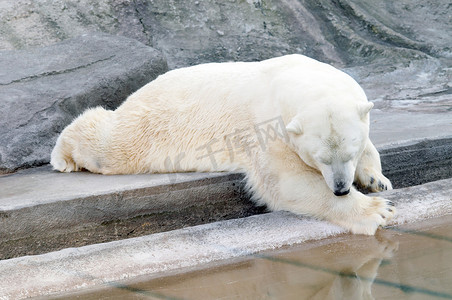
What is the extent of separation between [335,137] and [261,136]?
57 cm

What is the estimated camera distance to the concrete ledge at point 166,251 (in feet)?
9.27

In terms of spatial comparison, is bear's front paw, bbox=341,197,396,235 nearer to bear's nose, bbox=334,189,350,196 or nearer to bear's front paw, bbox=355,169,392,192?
bear's nose, bbox=334,189,350,196

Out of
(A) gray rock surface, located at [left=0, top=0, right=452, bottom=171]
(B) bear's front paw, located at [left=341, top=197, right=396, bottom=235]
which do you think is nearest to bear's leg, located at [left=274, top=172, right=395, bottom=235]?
(B) bear's front paw, located at [left=341, top=197, right=396, bottom=235]

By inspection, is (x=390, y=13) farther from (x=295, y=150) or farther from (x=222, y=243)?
(x=222, y=243)

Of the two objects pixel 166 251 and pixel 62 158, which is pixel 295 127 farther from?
pixel 62 158

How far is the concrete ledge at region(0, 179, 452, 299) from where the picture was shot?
2.83 metres

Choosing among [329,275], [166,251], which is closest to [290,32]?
[166,251]

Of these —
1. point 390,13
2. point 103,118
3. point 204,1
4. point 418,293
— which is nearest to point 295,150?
point 418,293

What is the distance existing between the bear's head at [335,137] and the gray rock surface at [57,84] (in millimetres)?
2041

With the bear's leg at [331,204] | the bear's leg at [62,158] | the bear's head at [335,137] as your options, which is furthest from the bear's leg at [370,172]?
the bear's leg at [62,158]

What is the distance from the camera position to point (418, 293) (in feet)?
8.09

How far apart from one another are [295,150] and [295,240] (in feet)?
1.53

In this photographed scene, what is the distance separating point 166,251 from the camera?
120 inches

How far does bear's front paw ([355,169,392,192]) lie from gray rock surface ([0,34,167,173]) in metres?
2.04
